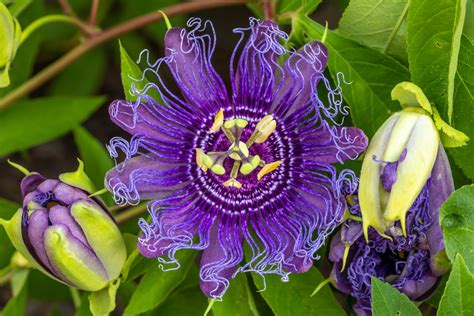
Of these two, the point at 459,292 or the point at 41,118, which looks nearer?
the point at 459,292

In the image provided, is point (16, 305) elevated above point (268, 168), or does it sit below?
below

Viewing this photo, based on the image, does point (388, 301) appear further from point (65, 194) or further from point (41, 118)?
point (41, 118)

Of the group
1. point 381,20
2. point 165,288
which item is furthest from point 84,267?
point 381,20

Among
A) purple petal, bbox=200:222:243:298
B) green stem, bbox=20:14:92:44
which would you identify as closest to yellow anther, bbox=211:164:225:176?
purple petal, bbox=200:222:243:298

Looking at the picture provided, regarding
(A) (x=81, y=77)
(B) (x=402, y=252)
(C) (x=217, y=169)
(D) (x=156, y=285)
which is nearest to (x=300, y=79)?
(C) (x=217, y=169)

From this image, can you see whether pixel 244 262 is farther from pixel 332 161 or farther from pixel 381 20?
pixel 381 20
